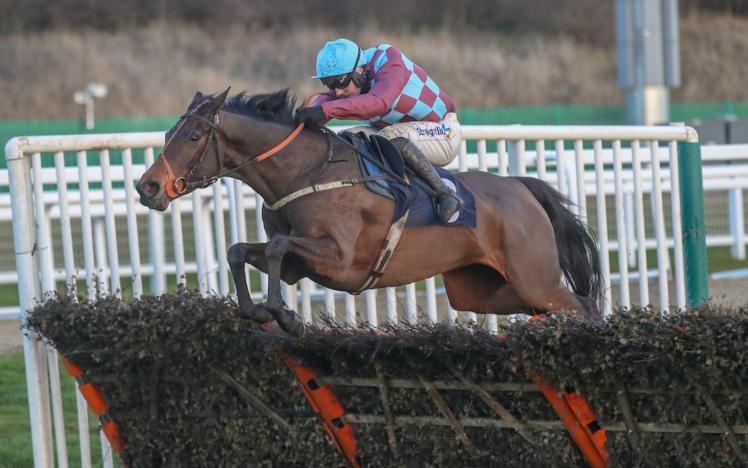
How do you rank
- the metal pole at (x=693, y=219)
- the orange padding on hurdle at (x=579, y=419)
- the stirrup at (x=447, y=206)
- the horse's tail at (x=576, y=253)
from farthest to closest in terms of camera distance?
Result: the metal pole at (x=693, y=219) < the horse's tail at (x=576, y=253) < the stirrup at (x=447, y=206) < the orange padding on hurdle at (x=579, y=419)

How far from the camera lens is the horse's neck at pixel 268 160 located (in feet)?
15.7

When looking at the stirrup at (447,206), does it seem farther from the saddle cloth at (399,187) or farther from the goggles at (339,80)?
the goggles at (339,80)

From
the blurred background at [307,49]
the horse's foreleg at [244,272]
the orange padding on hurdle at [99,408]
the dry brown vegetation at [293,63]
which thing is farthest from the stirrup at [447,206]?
the dry brown vegetation at [293,63]

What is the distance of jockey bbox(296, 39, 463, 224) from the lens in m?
4.90

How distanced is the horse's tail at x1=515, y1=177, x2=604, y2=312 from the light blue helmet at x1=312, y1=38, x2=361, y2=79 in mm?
1178

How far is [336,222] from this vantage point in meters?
4.74

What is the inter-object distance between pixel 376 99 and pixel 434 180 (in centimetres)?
42

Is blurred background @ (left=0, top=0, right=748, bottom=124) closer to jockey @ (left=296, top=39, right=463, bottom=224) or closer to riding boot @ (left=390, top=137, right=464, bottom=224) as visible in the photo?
jockey @ (left=296, top=39, right=463, bottom=224)

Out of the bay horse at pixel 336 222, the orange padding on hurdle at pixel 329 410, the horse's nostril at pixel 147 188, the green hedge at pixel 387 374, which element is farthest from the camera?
the bay horse at pixel 336 222

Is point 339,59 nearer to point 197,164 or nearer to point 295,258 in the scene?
point 197,164

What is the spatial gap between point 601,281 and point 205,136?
2.14 meters

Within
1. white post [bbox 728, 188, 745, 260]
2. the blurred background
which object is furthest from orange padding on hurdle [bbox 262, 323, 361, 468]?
the blurred background

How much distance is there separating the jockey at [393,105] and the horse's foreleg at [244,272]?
626mm

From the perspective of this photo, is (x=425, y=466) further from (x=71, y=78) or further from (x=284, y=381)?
(x=71, y=78)
